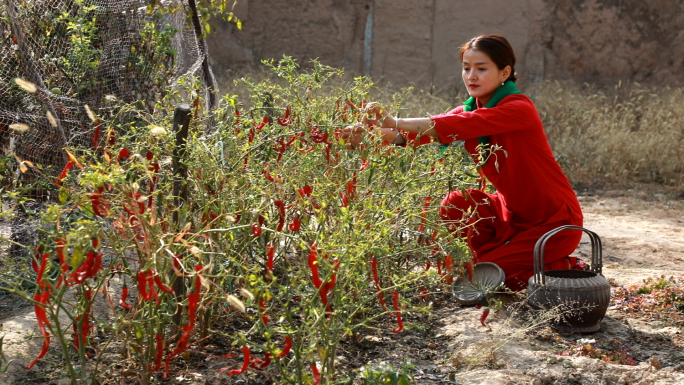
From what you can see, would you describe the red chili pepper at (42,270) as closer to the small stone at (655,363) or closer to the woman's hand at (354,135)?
the woman's hand at (354,135)

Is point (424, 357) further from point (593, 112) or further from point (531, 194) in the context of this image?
point (593, 112)

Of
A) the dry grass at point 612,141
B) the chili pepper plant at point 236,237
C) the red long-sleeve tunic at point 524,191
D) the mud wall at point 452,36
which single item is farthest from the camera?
the mud wall at point 452,36

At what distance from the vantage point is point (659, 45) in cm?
964

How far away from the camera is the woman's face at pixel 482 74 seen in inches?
137

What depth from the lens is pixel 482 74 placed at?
3.48m

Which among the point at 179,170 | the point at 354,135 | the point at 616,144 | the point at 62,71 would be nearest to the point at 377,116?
the point at 354,135

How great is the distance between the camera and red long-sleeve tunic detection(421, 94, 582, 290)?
11.1 feet

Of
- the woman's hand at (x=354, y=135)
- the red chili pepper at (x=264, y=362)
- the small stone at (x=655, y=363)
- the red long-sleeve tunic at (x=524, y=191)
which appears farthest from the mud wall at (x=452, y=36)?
the red chili pepper at (x=264, y=362)

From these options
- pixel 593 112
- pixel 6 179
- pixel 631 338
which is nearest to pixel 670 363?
pixel 631 338

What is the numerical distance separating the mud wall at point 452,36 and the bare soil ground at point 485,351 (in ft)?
21.8

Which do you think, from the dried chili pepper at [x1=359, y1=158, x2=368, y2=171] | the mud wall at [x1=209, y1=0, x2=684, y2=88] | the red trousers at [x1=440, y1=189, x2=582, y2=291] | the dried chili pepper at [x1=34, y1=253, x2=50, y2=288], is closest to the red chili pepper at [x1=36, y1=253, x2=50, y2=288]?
the dried chili pepper at [x1=34, y1=253, x2=50, y2=288]

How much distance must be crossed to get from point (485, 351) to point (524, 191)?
1.12 meters

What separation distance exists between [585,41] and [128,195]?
29.9 ft

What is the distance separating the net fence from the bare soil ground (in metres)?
0.66
